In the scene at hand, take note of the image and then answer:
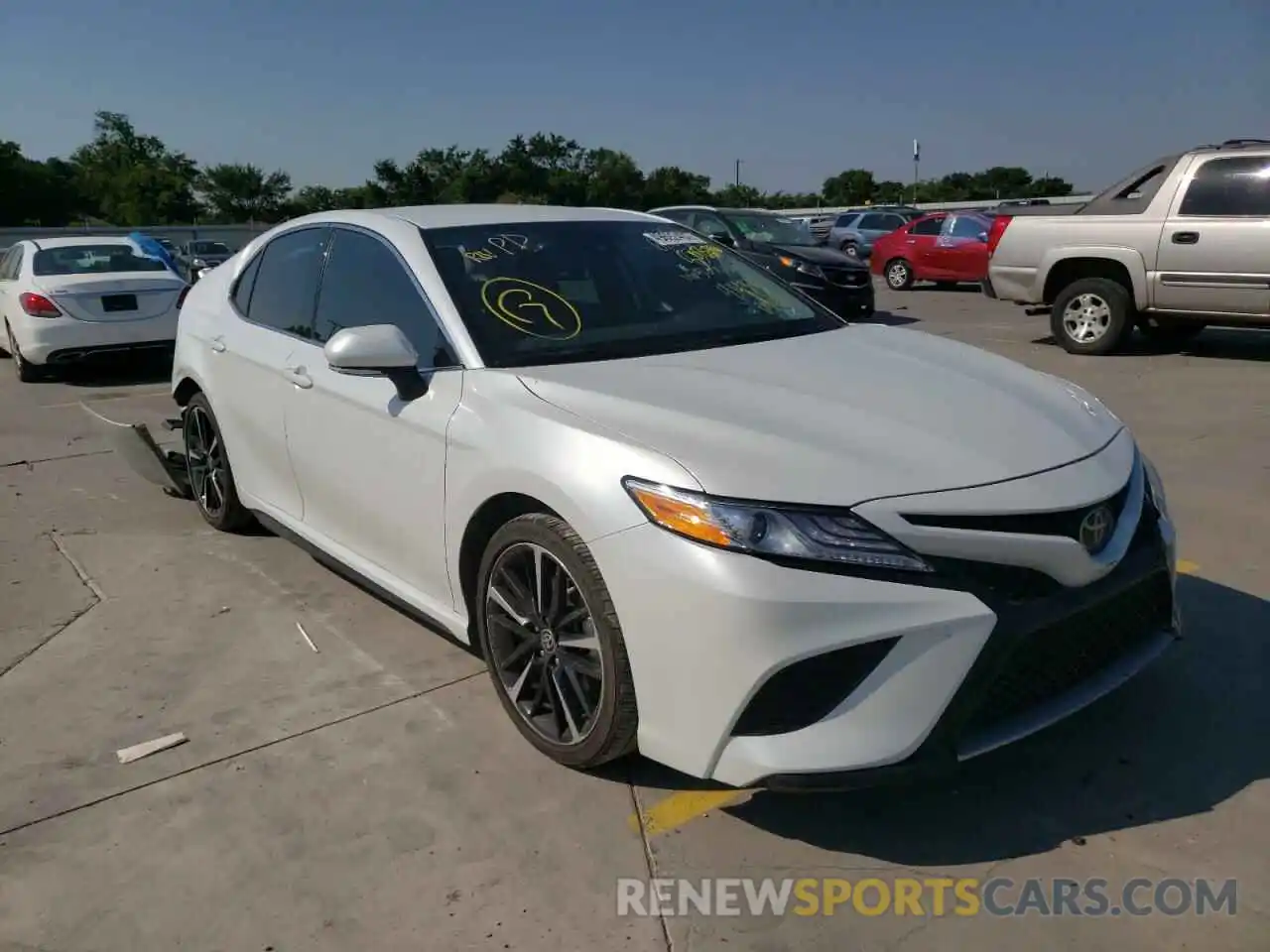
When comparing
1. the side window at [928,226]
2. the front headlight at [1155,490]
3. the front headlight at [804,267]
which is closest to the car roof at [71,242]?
the front headlight at [804,267]

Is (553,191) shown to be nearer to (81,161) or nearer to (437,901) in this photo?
(81,161)

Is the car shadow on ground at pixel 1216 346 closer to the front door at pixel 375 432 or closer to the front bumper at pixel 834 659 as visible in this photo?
the front door at pixel 375 432

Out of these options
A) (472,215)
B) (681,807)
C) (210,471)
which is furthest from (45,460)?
(681,807)

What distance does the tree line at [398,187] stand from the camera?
62.0 m

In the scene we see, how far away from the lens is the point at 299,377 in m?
4.00

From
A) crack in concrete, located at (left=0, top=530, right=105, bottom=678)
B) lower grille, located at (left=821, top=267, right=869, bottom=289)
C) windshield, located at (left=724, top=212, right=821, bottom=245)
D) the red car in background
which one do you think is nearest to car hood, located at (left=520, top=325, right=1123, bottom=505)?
crack in concrete, located at (left=0, top=530, right=105, bottom=678)

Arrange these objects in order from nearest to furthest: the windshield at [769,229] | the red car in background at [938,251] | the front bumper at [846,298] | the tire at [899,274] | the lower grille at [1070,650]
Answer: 1. the lower grille at [1070,650]
2. the front bumper at [846,298]
3. the windshield at [769,229]
4. the red car in background at [938,251]
5. the tire at [899,274]

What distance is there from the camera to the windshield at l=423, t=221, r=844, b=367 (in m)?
3.35

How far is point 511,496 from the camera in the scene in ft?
9.77

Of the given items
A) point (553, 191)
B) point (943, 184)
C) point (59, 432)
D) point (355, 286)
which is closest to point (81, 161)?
point (553, 191)

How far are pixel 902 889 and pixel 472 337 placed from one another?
78.8 inches

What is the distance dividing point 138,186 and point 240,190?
749 centimetres

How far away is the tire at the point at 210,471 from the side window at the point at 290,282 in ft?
2.35

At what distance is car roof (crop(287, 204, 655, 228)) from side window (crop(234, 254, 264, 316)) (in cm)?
44
